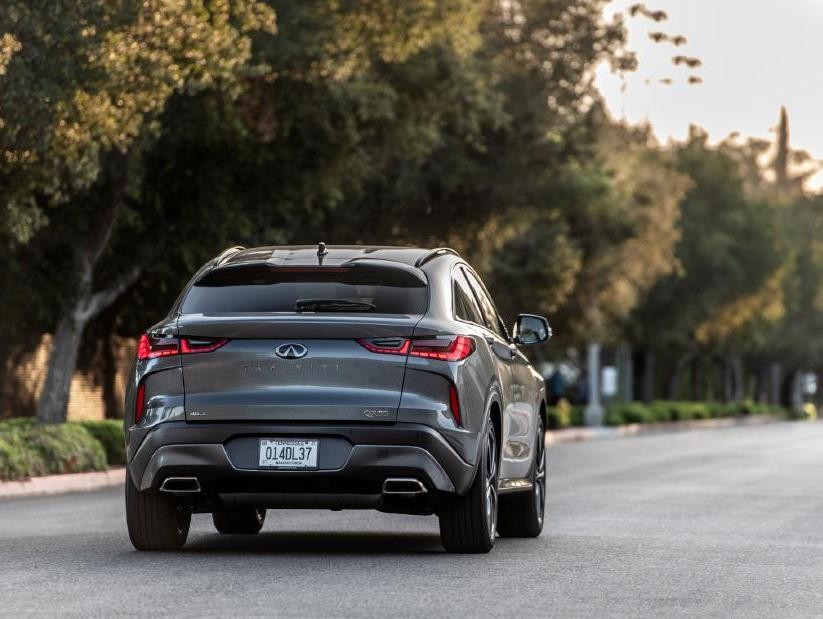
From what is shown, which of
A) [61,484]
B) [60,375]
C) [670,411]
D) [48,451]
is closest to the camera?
[61,484]

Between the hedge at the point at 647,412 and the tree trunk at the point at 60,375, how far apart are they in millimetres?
Answer: 19234

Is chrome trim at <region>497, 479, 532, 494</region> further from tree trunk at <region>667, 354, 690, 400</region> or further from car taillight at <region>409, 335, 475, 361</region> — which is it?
tree trunk at <region>667, 354, 690, 400</region>

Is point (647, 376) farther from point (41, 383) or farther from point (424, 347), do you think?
point (424, 347)

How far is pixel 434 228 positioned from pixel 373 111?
10487 millimetres

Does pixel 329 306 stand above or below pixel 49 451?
above

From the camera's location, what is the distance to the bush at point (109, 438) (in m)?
25.9

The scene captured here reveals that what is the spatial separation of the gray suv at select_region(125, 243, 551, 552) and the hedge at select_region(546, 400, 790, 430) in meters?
34.6

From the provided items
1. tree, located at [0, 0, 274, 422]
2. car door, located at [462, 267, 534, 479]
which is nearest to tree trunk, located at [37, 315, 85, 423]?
tree, located at [0, 0, 274, 422]

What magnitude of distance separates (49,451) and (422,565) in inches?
465

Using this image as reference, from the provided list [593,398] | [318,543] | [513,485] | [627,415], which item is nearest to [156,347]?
[318,543]

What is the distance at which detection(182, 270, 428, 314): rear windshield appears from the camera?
12.0 metres

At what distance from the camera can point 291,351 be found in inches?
456

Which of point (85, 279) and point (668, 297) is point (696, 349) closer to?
point (668, 297)

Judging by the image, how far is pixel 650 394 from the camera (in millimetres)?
81250
